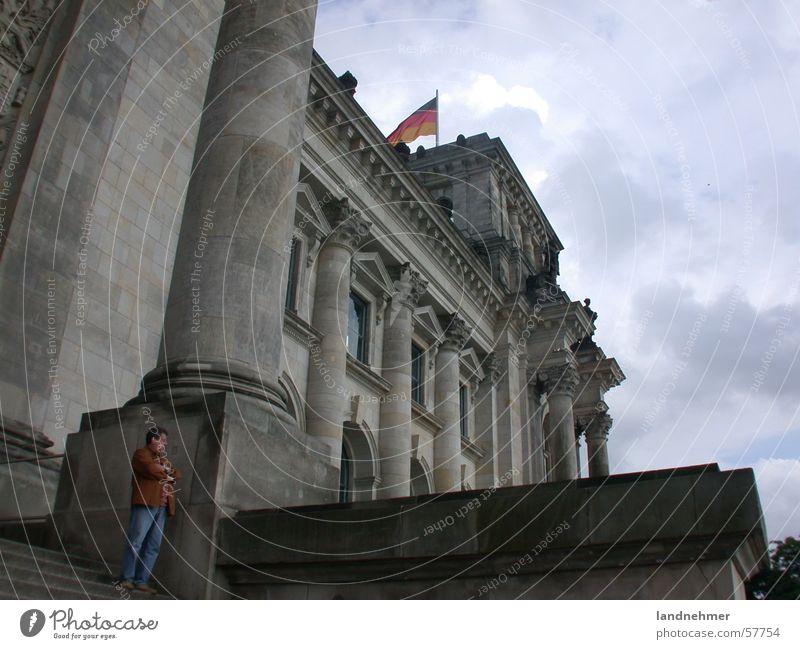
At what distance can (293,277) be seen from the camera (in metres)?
21.2

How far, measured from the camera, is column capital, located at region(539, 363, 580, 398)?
35000 mm

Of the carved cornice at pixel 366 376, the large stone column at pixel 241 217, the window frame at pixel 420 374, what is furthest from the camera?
the window frame at pixel 420 374

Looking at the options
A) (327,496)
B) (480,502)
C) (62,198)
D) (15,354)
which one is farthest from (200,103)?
(480,502)

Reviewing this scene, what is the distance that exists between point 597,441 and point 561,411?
7413 mm

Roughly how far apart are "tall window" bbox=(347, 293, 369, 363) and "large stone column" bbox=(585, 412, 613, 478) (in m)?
20.1

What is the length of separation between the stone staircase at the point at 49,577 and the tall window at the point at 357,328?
17163mm

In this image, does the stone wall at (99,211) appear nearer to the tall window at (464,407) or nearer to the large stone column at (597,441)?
the tall window at (464,407)

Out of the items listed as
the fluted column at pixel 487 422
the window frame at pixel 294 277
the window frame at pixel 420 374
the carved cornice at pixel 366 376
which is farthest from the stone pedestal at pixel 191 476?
the fluted column at pixel 487 422

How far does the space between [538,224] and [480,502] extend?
4158 cm

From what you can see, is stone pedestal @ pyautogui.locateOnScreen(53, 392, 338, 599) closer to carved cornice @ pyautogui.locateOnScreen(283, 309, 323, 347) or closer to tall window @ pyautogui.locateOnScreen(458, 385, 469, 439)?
carved cornice @ pyautogui.locateOnScreen(283, 309, 323, 347)

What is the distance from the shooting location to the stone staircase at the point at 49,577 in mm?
6059

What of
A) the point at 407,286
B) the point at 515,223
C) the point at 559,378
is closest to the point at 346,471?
the point at 407,286

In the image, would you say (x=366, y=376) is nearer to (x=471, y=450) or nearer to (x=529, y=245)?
(x=471, y=450)

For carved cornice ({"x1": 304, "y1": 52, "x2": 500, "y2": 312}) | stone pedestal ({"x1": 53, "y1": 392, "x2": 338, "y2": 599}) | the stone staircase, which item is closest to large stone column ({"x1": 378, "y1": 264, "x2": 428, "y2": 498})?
carved cornice ({"x1": 304, "y1": 52, "x2": 500, "y2": 312})
